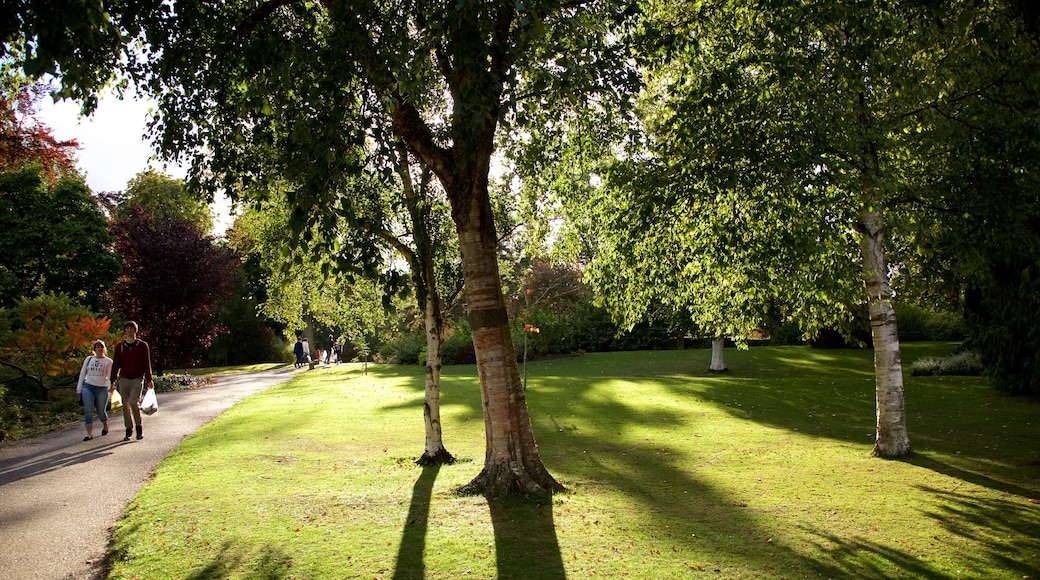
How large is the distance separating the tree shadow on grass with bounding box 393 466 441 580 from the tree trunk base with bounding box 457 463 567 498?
2.62ft

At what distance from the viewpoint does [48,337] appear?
57.6 ft

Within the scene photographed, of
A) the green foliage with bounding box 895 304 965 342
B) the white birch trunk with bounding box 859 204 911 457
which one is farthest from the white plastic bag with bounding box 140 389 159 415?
the green foliage with bounding box 895 304 965 342

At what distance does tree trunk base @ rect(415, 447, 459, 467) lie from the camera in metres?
11.3

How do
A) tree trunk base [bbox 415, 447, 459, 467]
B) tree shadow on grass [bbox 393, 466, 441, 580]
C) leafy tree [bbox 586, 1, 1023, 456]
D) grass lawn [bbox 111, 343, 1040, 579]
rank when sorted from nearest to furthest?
1. tree shadow on grass [bbox 393, 466, 441, 580]
2. grass lawn [bbox 111, 343, 1040, 579]
3. leafy tree [bbox 586, 1, 1023, 456]
4. tree trunk base [bbox 415, 447, 459, 467]

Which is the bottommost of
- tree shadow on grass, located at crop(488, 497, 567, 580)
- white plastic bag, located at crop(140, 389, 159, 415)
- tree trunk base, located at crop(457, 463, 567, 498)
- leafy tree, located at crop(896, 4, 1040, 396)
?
tree shadow on grass, located at crop(488, 497, 567, 580)

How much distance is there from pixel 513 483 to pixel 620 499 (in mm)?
1496

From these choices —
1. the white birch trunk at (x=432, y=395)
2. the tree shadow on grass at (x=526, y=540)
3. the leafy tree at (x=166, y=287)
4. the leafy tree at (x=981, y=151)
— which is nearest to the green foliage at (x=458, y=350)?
the leafy tree at (x=166, y=287)

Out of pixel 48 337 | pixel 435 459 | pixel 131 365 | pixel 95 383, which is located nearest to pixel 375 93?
pixel 435 459

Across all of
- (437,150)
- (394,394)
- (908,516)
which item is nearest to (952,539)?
(908,516)

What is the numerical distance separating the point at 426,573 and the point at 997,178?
865 cm

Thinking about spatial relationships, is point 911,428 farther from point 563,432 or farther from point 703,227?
point 703,227

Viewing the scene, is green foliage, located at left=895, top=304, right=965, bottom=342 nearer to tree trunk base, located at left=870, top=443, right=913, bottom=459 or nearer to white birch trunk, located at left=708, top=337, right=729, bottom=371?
white birch trunk, located at left=708, top=337, right=729, bottom=371

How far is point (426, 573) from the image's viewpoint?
5.99 m

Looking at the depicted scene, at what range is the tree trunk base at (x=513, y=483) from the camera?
328 inches
